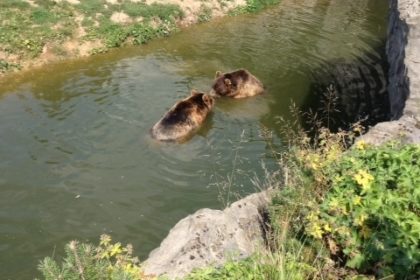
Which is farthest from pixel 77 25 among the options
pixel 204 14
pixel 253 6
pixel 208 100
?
pixel 253 6

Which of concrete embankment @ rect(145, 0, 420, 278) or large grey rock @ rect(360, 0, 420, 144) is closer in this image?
concrete embankment @ rect(145, 0, 420, 278)

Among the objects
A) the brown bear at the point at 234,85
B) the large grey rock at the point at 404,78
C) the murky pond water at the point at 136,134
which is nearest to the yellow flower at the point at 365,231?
the large grey rock at the point at 404,78

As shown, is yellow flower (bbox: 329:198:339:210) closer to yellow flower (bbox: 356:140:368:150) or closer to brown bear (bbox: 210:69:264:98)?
yellow flower (bbox: 356:140:368:150)

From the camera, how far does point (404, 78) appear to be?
10.2m

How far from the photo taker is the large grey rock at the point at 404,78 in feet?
24.4

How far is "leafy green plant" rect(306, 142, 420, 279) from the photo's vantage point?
4.72m

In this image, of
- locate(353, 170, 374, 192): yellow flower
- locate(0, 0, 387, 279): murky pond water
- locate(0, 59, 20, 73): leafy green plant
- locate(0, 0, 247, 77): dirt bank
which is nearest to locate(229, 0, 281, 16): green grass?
locate(0, 0, 247, 77): dirt bank

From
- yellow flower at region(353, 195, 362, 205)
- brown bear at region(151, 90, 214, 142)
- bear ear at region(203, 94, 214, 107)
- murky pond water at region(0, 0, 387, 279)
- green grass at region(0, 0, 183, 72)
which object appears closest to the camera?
yellow flower at region(353, 195, 362, 205)

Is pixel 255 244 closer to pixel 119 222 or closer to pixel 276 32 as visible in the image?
pixel 119 222

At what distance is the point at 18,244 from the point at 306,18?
17.8m

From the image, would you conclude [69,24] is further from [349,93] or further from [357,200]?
A: [357,200]

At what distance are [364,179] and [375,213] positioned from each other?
43cm

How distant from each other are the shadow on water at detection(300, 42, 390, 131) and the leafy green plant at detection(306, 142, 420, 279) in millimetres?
5616

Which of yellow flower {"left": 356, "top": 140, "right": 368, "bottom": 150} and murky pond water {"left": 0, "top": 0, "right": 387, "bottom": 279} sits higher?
yellow flower {"left": 356, "top": 140, "right": 368, "bottom": 150}
